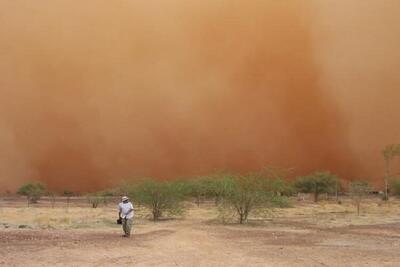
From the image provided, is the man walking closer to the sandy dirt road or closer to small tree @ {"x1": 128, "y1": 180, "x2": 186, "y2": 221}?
the sandy dirt road

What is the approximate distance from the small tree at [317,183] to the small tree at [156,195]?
90.8ft

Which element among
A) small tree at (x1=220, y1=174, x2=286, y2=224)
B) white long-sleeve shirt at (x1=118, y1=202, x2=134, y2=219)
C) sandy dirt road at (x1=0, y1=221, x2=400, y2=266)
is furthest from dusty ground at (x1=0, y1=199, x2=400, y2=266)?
small tree at (x1=220, y1=174, x2=286, y2=224)

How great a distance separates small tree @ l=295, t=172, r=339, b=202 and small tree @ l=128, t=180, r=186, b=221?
2767 cm

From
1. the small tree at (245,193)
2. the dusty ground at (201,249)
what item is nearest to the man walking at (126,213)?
the dusty ground at (201,249)

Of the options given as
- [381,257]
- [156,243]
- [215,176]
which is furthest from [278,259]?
[215,176]

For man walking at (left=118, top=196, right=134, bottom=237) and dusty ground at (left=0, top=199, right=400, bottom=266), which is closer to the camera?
dusty ground at (left=0, top=199, right=400, bottom=266)

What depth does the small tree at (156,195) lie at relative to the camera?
74.0 ft

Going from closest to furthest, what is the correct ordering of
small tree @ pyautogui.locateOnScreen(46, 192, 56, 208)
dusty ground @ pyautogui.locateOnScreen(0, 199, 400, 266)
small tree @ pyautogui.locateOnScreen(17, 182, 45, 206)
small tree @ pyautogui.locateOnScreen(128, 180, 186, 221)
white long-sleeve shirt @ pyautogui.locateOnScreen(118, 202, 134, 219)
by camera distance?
1. dusty ground @ pyautogui.locateOnScreen(0, 199, 400, 266)
2. white long-sleeve shirt @ pyautogui.locateOnScreen(118, 202, 134, 219)
3. small tree @ pyautogui.locateOnScreen(128, 180, 186, 221)
4. small tree @ pyautogui.locateOnScreen(46, 192, 56, 208)
5. small tree @ pyautogui.locateOnScreen(17, 182, 45, 206)

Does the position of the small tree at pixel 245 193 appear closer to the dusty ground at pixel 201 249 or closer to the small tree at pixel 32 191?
the dusty ground at pixel 201 249

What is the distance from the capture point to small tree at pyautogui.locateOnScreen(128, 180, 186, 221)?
74.0ft

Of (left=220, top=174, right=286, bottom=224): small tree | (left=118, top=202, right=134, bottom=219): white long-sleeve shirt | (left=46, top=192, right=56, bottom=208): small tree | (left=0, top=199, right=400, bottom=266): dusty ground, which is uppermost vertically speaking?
(left=220, top=174, right=286, bottom=224): small tree

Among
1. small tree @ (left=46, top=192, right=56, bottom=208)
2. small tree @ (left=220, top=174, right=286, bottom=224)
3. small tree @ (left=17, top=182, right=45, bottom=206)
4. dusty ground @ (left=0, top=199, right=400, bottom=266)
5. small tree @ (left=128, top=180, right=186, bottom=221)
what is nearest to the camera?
dusty ground @ (left=0, top=199, right=400, bottom=266)

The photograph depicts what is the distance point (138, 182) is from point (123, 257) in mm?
13721

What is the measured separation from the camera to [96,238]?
1344cm
